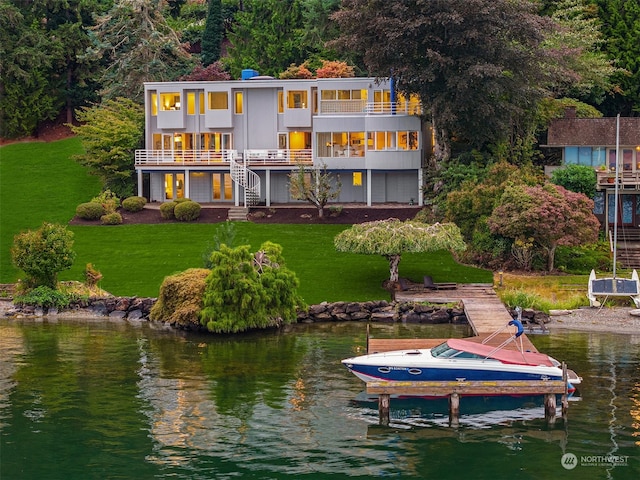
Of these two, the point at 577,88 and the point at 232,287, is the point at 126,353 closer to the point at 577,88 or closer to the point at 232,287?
the point at 232,287

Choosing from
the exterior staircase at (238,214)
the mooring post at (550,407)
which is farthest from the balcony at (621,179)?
the mooring post at (550,407)

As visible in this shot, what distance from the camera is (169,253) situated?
64.6 m

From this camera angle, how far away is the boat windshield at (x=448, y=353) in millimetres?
37594

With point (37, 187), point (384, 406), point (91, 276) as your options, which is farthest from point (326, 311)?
point (37, 187)

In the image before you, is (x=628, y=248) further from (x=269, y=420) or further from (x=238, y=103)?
(x=269, y=420)

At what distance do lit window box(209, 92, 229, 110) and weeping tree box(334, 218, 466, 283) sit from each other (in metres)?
24.6

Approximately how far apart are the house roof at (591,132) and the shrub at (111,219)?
94.0ft

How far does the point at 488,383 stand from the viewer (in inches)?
1412

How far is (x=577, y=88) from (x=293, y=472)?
178 feet

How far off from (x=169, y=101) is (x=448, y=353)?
4763 cm

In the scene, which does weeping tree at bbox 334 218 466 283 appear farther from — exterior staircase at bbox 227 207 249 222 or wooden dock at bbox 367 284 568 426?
exterior staircase at bbox 227 207 249 222

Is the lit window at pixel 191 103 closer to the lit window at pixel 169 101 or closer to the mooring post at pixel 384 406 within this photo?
the lit window at pixel 169 101

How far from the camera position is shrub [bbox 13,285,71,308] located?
56.7 m

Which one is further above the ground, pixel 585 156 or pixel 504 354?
pixel 585 156
